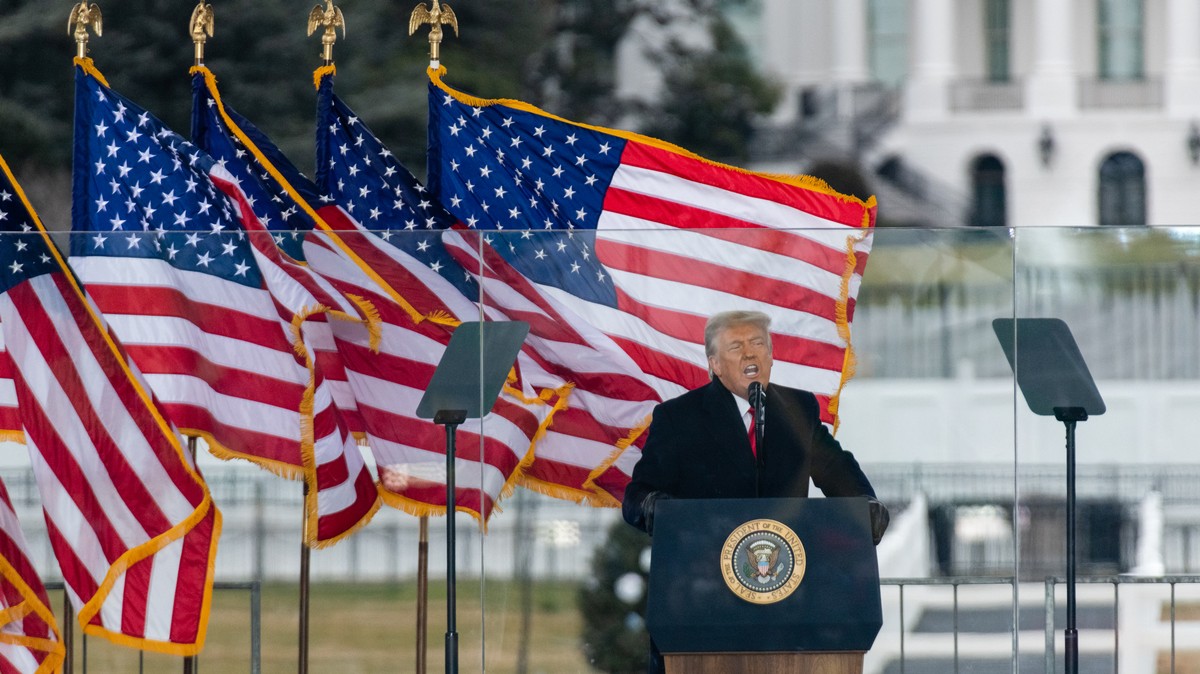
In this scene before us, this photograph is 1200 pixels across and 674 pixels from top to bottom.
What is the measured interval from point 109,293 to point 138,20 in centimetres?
1338

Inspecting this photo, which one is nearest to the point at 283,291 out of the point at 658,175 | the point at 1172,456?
the point at 658,175

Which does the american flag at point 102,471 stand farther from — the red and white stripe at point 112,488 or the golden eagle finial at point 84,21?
the golden eagle finial at point 84,21

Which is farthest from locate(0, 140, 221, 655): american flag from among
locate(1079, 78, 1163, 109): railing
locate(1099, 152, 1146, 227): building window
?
locate(1079, 78, 1163, 109): railing

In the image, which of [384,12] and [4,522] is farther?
[384,12]

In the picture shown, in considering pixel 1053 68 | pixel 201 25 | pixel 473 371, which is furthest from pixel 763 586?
pixel 1053 68

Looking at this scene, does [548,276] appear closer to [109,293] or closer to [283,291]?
[283,291]

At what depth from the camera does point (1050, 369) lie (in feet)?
24.9

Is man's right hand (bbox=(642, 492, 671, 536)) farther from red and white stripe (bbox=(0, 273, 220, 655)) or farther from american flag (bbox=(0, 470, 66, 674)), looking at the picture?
american flag (bbox=(0, 470, 66, 674))

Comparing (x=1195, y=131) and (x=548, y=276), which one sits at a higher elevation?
(x=1195, y=131)

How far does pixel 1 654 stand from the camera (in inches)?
299

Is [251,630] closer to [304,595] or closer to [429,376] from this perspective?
[304,595]

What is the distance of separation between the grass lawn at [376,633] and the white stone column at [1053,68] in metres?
37.3

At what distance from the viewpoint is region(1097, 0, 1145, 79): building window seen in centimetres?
4575

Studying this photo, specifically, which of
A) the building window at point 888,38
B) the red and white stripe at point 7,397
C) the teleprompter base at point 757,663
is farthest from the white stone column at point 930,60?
the teleprompter base at point 757,663
